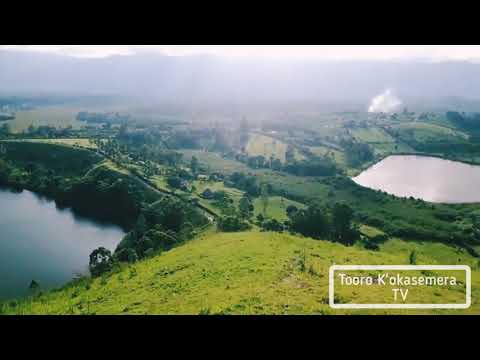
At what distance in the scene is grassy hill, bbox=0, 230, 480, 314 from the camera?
634cm

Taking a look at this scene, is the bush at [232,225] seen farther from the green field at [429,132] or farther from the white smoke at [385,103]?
the white smoke at [385,103]

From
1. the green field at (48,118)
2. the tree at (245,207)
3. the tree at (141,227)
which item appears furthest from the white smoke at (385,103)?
the tree at (141,227)

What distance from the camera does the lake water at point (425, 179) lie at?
3288 cm

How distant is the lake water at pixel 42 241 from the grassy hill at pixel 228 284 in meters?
4.65

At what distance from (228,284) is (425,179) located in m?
33.3

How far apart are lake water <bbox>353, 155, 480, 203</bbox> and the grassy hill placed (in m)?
24.4

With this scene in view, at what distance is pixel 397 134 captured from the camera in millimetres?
50719

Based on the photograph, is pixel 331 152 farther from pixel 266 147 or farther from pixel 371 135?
pixel 266 147

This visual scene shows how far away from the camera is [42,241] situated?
2155 cm

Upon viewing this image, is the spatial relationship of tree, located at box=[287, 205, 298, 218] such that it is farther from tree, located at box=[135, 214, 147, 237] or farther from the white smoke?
the white smoke

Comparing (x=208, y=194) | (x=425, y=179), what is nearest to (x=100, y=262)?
(x=208, y=194)

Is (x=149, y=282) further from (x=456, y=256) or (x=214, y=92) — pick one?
(x=214, y=92)
